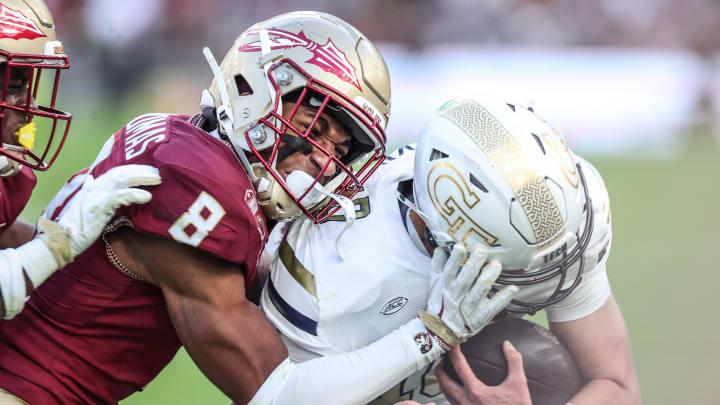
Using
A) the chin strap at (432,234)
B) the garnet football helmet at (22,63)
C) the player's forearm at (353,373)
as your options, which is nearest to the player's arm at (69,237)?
the garnet football helmet at (22,63)

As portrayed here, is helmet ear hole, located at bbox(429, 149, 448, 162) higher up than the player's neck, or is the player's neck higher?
helmet ear hole, located at bbox(429, 149, 448, 162)

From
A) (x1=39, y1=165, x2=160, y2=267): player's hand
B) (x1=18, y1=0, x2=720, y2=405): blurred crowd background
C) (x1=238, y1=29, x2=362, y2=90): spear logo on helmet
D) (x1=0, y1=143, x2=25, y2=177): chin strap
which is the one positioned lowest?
(x1=18, y1=0, x2=720, y2=405): blurred crowd background

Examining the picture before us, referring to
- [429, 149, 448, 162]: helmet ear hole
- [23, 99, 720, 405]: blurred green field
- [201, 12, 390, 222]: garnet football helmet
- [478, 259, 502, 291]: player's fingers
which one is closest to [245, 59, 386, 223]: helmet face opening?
[201, 12, 390, 222]: garnet football helmet

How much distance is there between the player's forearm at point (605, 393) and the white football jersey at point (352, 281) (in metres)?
0.36

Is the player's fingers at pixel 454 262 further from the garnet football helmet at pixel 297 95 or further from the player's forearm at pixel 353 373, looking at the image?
the garnet football helmet at pixel 297 95

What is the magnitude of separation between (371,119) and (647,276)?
10.7 feet

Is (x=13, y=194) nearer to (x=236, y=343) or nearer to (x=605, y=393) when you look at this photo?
(x=236, y=343)

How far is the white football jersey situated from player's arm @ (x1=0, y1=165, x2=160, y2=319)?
49cm

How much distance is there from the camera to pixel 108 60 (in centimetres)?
924

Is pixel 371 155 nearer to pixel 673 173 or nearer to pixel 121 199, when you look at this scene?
Result: pixel 121 199

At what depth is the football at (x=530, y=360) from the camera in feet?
8.02

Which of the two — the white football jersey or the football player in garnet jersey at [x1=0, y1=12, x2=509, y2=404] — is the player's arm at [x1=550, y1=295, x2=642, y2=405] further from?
the football player in garnet jersey at [x1=0, y1=12, x2=509, y2=404]

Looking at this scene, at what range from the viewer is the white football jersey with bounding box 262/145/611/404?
2.23 m

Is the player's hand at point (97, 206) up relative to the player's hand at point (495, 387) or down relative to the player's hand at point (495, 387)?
up
